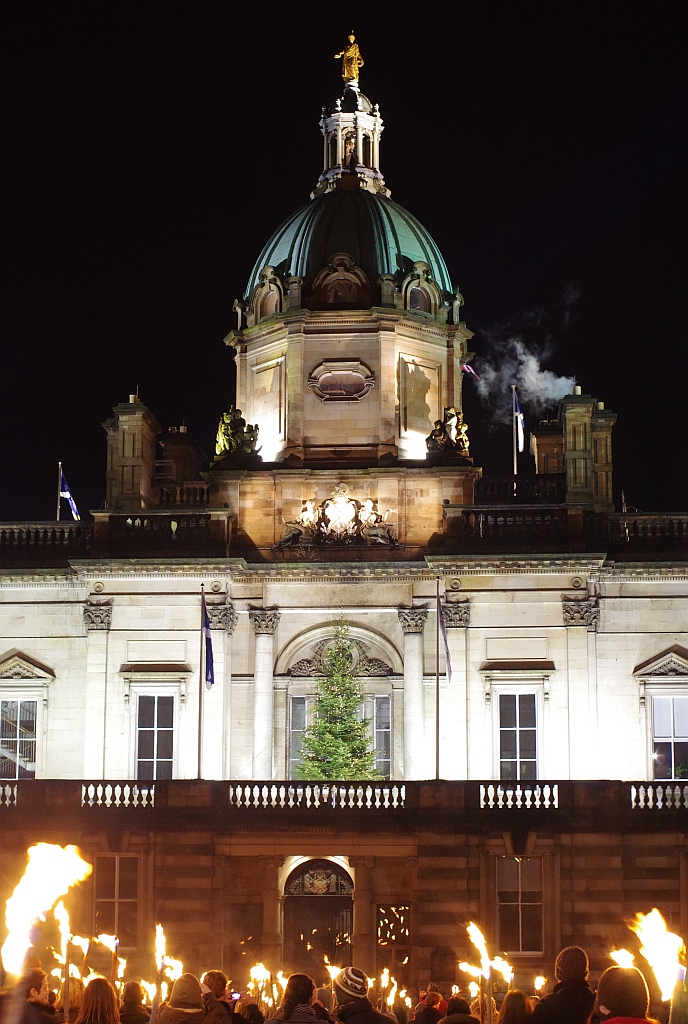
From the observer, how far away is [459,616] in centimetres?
4619

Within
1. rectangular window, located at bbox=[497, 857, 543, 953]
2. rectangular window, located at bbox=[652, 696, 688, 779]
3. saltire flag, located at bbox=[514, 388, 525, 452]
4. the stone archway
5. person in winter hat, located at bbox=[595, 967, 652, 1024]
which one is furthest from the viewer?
saltire flag, located at bbox=[514, 388, 525, 452]

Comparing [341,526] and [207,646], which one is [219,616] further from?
[341,526]

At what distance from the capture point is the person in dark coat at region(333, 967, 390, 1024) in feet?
47.2

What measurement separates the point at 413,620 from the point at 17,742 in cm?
1120

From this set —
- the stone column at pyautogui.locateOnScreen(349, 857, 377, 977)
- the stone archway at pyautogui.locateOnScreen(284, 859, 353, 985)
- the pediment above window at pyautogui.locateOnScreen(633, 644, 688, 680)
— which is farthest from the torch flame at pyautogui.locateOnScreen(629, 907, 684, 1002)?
the pediment above window at pyautogui.locateOnScreen(633, 644, 688, 680)

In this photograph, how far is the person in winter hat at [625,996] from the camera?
39.5 ft

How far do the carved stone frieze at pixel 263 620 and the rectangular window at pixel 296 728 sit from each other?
2019mm

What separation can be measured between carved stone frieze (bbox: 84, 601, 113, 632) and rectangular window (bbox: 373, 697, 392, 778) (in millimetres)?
7542

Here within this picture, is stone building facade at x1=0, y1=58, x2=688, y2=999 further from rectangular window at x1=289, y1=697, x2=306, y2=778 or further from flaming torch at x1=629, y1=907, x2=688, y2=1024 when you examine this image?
flaming torch at x1=629, y1=907, x2=688, y2=1024

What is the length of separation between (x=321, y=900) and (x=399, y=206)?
22.1m

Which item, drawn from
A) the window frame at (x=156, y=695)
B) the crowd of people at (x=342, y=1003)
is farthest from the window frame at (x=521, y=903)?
the crowd of people at (x=342, y=1003)

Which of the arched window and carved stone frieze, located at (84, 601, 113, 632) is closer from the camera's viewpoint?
carved stone frieze, located at (84, 601, 113, 632)

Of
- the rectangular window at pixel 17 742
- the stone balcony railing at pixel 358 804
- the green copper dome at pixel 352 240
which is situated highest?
the green copper dome at pixel 352 240

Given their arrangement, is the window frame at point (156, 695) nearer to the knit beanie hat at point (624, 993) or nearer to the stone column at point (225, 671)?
the stone column at point (225, 671)
